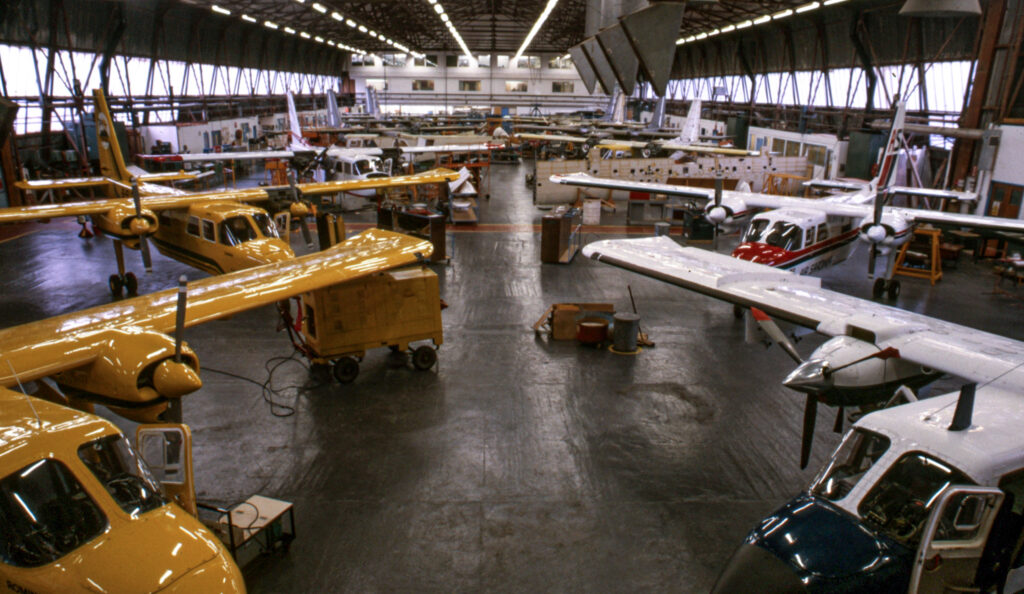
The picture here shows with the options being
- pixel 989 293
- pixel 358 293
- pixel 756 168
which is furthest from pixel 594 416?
pixel 756 168

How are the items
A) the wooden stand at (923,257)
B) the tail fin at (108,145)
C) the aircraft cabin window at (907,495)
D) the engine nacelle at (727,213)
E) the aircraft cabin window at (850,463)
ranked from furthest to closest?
the wooden stand at (923,257) → the tail fin at (108,145) → the engine nacelle at (727,213) → the aircraft cabin window at (850,463) → the aircraft cabin window at (907,495)

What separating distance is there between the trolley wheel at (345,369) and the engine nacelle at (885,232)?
13.0 meters

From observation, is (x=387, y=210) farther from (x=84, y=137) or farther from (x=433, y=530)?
(x=84, y=137)

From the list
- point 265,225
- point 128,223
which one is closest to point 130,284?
point 128,223

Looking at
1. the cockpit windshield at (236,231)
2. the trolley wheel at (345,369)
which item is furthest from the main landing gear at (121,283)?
the trolley wheel at (345,369)

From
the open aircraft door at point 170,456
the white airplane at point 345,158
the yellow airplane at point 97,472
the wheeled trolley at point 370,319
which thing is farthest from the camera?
the white airplane at point 345,158

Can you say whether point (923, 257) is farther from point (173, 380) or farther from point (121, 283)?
point (121, 283)

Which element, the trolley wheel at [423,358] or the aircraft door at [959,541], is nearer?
the aircraft door at [959,541]

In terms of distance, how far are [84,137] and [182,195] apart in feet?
59.7

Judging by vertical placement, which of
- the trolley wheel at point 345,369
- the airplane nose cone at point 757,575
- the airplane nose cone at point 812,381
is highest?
the airplane nose cone at point 812,381

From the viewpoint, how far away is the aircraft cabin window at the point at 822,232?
50.9 ft

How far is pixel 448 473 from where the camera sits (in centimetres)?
902

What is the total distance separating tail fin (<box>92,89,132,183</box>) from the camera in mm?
18672

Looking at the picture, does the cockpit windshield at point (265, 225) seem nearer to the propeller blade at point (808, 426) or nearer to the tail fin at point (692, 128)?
the propeller blade at point (808, 426)
